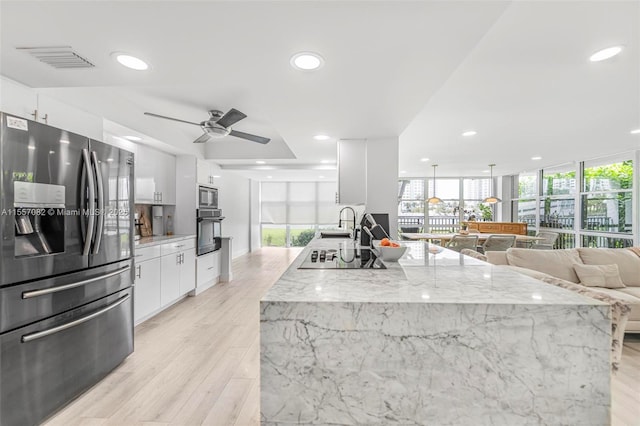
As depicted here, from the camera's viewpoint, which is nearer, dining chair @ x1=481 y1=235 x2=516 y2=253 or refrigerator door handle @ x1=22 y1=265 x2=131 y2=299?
refrigerator door handle @ x1=22 y1=265 x2=131 y2=299

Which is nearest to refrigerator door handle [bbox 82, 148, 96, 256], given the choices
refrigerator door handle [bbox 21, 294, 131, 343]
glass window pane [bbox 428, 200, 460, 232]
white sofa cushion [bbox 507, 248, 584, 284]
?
refrigerator door handle [bbox 21, 294, 131, 343]

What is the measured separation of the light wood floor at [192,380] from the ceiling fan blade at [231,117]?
7.28 feet

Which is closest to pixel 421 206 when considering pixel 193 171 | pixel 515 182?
pixel 515 182

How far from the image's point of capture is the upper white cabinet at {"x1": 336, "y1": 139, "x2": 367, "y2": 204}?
3350mm

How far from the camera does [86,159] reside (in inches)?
74.7

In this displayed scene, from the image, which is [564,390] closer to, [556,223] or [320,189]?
[556,223]

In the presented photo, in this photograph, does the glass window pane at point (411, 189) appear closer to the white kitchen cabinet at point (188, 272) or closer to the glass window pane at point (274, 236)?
the glass window pane at point (274, 236)

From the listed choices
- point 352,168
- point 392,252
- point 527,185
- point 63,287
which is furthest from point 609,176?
point 63,287

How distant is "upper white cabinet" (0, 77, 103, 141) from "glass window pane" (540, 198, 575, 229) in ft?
28.3

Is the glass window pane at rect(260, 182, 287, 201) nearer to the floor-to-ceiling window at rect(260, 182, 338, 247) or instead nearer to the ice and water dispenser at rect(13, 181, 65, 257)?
the floor-to-ceiling window at rect(260, 182, 338, 247)

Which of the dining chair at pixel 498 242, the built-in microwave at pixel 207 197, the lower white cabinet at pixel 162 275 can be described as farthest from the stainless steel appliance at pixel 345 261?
the dining chair at pixel 498 242

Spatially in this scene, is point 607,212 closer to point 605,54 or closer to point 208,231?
point 605,54

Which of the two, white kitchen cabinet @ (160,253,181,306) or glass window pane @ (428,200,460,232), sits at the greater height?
glass window pane @ (428,200,460,232)

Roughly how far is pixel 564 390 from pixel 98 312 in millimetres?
2609
